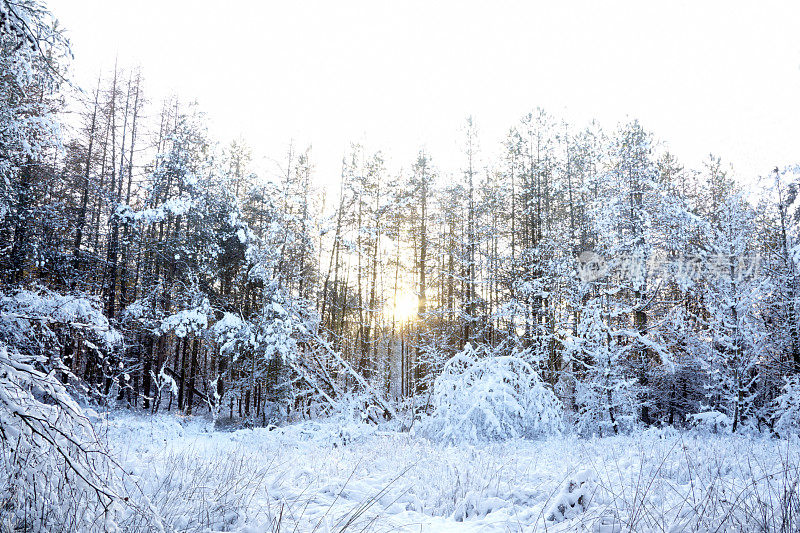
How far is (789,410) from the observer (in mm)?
9688

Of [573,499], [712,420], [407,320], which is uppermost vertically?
[407,320]

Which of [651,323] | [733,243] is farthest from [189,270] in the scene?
[733,243]

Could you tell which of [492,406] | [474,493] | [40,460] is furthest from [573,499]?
[492,406]

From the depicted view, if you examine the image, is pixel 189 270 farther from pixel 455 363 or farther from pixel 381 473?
pixel 381 473

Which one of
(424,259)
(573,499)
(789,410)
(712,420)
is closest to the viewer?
(573,499)

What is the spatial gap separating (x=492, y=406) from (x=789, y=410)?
6464 millimetres

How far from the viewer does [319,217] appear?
16.2 m

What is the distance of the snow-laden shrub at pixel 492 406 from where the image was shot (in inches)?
413

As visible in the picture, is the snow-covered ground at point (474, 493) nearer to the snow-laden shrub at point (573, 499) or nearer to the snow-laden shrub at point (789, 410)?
the snow-laden shrub at point (573, 499)

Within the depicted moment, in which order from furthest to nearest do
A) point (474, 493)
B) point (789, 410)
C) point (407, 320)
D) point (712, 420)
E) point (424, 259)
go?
point (407, 320)
point (424, 259)
point (712, 420)
point (789, 410)
point (474, 493)

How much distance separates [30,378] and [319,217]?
14114mm

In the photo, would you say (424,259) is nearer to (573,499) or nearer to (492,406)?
(492,406)

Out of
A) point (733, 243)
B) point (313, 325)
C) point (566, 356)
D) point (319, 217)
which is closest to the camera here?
point (733, 243)

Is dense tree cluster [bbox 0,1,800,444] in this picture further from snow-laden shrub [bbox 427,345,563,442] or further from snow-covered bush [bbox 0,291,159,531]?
snow-covered bush [bbox 0,291,159,531]
